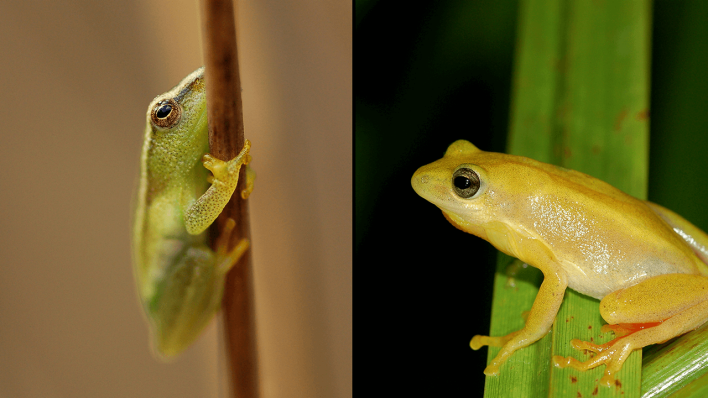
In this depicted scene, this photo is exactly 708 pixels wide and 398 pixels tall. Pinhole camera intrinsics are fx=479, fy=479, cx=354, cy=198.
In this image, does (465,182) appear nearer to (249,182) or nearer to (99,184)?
(249,182)

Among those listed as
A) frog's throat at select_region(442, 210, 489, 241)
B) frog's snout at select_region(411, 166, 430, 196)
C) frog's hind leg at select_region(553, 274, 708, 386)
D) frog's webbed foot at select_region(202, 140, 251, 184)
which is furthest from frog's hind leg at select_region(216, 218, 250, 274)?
frog's hind leg at select_region(553, 274, 708, 386)

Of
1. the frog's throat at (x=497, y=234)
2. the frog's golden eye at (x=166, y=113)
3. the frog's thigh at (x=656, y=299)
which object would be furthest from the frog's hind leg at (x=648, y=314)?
the frog's golden eye at (x=166, y=113)

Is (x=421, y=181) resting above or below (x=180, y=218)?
above

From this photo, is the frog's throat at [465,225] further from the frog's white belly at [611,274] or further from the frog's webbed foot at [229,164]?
the frog's webbed foot at [229,164]

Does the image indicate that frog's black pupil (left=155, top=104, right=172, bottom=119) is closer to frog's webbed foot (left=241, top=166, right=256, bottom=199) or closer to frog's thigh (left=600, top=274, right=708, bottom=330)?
frog's webbed foot (left=241, top=166, right=256, bottom=199)

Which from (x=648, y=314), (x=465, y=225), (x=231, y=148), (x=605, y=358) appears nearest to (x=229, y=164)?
(x=231, y=148)

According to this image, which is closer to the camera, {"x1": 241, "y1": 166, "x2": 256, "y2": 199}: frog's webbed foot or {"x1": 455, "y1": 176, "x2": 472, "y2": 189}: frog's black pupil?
{"x1": 241, "y1": 166, "x2": 256, "y2": 199}: frog's webbed foot
